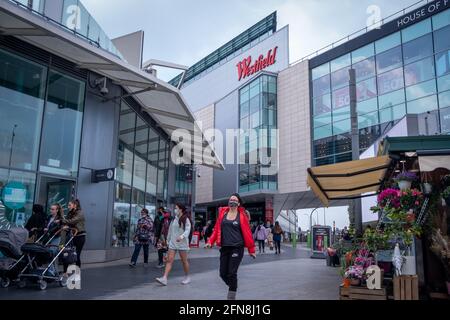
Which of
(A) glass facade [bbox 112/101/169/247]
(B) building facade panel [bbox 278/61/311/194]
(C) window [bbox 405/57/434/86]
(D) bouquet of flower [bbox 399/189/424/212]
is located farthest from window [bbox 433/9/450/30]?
(D) bouquet of flower [bbox 399/189/424/212]

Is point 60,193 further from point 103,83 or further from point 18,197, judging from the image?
point 103,83

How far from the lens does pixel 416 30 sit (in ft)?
86.8

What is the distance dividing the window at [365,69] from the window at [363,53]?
314mm

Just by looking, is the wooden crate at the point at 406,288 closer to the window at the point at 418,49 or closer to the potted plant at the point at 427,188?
the potted plant at the point at 427,188

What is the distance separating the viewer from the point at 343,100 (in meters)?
30.7

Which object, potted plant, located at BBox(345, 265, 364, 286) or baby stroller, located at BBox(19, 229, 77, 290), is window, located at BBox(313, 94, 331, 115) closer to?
potted plant, located at BBox(345, 265, 364, 286)

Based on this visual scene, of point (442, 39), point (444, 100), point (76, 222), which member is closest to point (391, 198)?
point (76, 222)

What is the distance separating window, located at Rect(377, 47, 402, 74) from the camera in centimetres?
2738

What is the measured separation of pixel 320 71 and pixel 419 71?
356 inches

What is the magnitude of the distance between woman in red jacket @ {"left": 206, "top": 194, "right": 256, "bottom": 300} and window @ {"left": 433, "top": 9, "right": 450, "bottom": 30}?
24526mm

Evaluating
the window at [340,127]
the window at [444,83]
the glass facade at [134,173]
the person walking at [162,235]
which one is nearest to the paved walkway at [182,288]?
the person walking at [162,235]

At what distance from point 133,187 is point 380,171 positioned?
10.2 m

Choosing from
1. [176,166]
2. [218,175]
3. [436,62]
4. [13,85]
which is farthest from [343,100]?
[13,85]

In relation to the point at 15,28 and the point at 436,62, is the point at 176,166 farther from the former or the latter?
the point at 436,62
